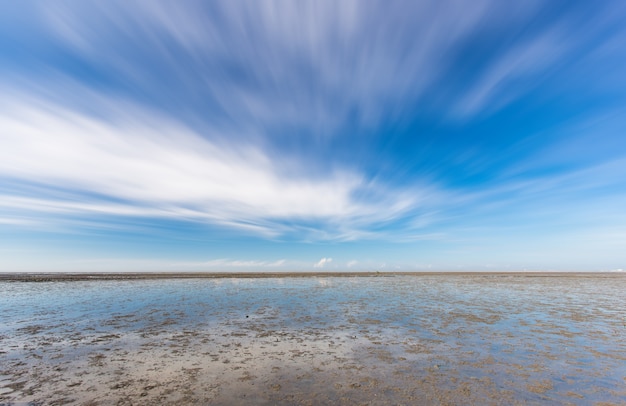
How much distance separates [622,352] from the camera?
1334cm

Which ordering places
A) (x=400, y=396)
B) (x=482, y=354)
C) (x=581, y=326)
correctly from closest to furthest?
(x=400, y=396) → (x=482, y=354) → (x=581, y=326)

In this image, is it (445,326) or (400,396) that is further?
(445,326)

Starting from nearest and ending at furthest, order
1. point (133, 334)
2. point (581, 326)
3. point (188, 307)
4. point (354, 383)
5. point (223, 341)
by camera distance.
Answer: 1. point (354, 383)
2. point (223, 341)
3. point (133, 334)
4. point (581, 326)
5. point (188, 307)

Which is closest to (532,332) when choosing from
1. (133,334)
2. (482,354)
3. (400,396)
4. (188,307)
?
(482,354)

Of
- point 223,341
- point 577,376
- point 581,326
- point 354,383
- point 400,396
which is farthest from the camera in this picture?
point 581,326

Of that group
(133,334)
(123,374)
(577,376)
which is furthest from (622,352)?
(133,334)

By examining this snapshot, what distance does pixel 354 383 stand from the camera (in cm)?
977

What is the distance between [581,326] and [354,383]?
19.1 meters

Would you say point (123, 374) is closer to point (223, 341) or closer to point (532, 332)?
point (223, 341)

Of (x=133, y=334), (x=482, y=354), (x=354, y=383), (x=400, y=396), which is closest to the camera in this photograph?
(x=400, y=396)

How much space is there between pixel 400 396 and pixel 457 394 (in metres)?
1.93

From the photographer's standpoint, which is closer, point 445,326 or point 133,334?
point 133,334

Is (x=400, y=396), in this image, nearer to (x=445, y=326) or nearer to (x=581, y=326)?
(x=445, y=326)

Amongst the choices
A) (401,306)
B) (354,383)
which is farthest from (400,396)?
(401,306)
